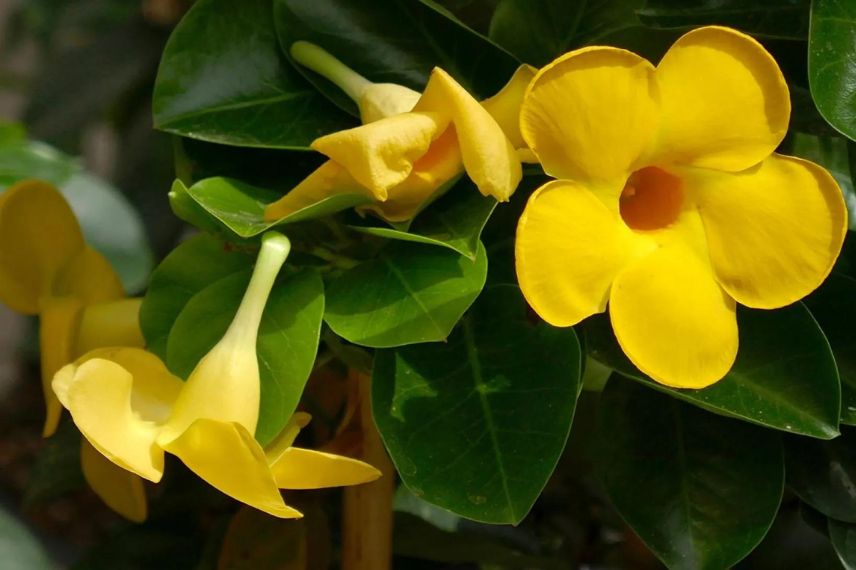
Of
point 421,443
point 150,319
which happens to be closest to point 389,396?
point 421,443

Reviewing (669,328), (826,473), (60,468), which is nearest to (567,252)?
(669,328)

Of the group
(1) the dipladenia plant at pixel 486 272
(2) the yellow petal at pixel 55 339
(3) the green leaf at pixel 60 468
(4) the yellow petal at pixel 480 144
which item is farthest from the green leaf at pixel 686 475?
(3) the green leaf at pixel 60 468

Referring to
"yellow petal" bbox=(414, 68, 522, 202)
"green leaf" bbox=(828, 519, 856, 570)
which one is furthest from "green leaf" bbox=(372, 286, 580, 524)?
"green leaf" bbox=(828, 519, 856, 570)

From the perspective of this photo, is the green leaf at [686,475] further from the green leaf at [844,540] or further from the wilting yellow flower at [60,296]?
the wilting yellow flower at [60,296]

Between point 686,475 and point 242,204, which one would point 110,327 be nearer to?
point 242,204

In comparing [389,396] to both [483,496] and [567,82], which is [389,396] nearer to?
[483,496]
